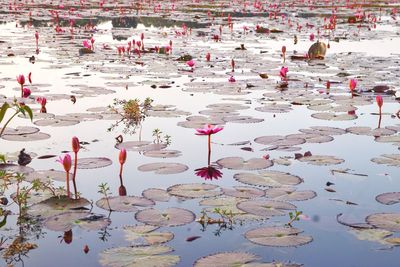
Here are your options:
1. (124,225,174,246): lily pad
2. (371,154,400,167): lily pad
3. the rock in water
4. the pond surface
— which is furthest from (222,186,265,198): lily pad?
the rock in water

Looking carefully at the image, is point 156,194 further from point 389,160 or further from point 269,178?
point 389,160

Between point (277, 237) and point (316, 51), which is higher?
point (316, 51)

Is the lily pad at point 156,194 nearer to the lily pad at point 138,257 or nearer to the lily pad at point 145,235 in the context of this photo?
the lily pad at point 145,235

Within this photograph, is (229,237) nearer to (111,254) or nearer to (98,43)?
(111,254)

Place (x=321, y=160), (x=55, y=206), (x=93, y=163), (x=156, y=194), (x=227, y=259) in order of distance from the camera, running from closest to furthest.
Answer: (x=227, y=259) < (x=55, y=206) < (x=156, y=194) < (x=93, y=163) < (x=321, y=160)

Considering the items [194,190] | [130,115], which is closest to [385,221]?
[194,190]

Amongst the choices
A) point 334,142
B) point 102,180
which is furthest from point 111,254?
point 334,142
